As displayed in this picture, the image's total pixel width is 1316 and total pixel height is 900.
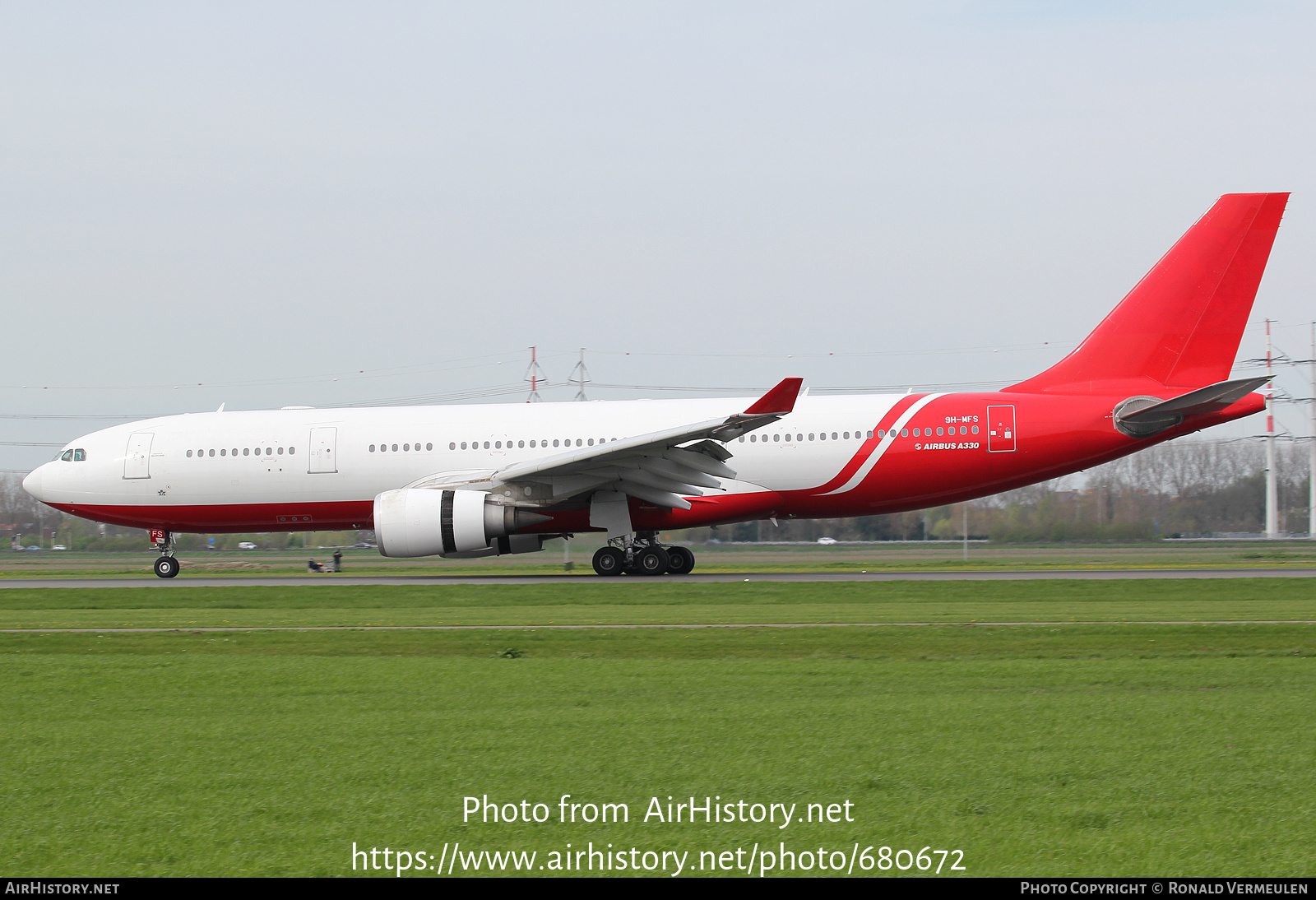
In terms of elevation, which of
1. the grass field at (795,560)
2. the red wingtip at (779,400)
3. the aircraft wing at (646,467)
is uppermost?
the red wingtip at (779,400)

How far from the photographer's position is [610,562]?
22.8m

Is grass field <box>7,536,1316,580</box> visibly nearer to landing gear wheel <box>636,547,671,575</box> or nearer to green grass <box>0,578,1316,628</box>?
landing gear wheel <box>636,547,671,575</box>

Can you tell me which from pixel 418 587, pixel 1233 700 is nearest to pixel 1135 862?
pixel 1233 700

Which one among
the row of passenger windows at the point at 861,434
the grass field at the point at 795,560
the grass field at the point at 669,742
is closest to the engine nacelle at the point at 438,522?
the grass field at the point at 795,560

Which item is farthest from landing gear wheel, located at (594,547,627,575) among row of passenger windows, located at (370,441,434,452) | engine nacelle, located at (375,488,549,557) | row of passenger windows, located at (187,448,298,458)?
row of passenger windows, located at (187,448,298,458)

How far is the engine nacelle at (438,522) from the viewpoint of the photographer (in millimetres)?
21516

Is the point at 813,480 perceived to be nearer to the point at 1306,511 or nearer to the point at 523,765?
the point at 523,765

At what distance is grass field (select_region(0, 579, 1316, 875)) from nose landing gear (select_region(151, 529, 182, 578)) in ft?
46.2

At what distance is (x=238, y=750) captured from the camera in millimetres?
6160

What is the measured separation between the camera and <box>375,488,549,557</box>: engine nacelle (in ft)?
70.6

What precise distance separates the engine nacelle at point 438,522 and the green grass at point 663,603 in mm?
1334

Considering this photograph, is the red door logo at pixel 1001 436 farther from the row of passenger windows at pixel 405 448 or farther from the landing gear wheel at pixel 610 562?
the row of passenger windows at pixel 405 448

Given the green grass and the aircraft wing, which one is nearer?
the green grass
